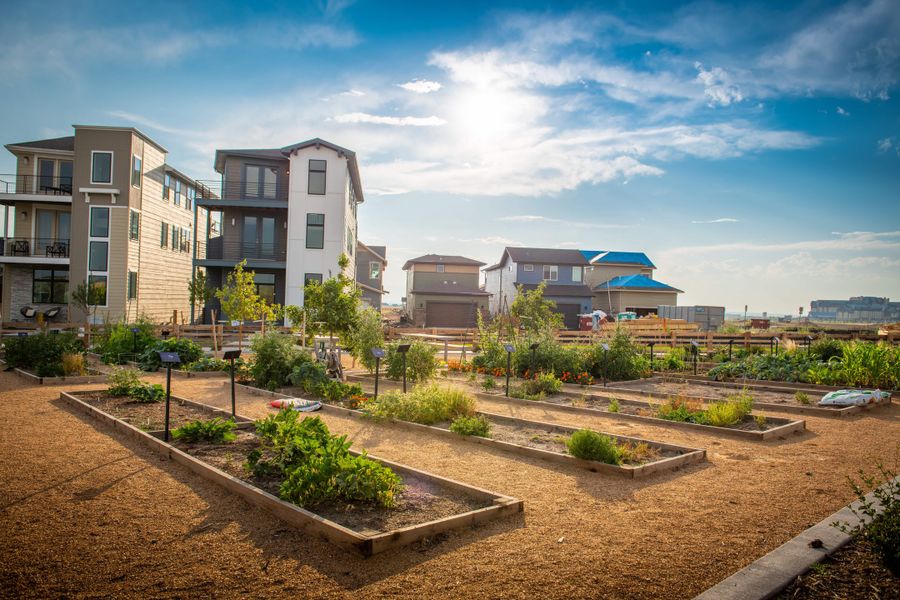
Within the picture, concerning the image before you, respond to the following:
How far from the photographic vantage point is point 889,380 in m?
13.3

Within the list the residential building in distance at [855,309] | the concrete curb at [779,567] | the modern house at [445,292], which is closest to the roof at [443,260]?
the modern house at [445,292]

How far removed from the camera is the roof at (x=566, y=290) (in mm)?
45156

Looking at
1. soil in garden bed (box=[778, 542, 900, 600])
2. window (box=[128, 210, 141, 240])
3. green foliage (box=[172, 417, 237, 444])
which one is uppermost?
window (box=[128, 210, 141, 240])

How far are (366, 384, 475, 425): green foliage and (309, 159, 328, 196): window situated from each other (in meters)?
23.7

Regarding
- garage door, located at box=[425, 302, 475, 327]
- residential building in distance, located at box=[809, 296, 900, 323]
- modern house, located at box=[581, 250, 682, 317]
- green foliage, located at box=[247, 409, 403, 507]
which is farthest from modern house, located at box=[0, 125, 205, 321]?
residential building in distance, located at box=[809, 296, 900, 323]

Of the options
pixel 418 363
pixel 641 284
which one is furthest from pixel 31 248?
pixel 641 284

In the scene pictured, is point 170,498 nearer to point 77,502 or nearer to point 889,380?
point 77,502

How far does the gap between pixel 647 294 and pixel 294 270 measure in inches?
1163

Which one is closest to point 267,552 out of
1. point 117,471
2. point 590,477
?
point 117,471

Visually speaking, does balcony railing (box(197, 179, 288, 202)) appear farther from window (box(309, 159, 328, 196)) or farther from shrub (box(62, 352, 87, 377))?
shrub (box(62, 352, 87, 377))

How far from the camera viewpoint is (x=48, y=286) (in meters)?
31.2

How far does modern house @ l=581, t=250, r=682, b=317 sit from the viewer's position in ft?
145

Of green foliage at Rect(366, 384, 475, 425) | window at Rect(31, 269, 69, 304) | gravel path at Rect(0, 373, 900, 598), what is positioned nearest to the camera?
gravel path at Rect(0, 373, 900, 598)

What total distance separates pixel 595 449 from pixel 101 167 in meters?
32.0
